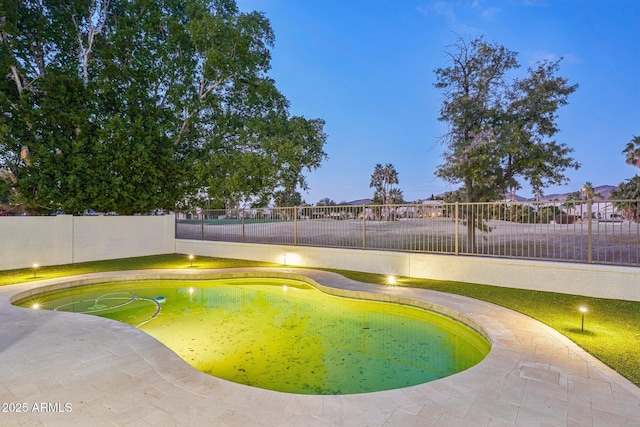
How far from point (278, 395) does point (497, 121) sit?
10.3 metres

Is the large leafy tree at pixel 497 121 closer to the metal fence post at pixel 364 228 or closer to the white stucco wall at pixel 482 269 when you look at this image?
the white stucco wall at pixel 482 269

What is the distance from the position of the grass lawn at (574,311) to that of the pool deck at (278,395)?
30 cm

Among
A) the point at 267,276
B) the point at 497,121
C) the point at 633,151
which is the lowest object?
the point at 267,276

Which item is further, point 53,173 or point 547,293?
point 53,173

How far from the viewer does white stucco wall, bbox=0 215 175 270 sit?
10617 millimetres

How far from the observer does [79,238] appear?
473 inches

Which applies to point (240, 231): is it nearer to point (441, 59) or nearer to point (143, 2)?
point (441, 59)

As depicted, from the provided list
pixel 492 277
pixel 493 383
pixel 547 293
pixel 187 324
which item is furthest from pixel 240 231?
pixel 493 383

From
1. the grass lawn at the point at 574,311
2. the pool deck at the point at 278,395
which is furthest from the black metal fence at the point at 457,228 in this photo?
the pool deck at the point at 278,395

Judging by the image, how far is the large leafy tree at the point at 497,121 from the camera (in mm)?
9148

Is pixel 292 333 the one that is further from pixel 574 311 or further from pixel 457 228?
pixel 457 228

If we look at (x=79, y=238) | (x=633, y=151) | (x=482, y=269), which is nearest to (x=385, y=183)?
(x=633, y=151)

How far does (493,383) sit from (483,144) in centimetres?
729

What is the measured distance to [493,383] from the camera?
297 cm
